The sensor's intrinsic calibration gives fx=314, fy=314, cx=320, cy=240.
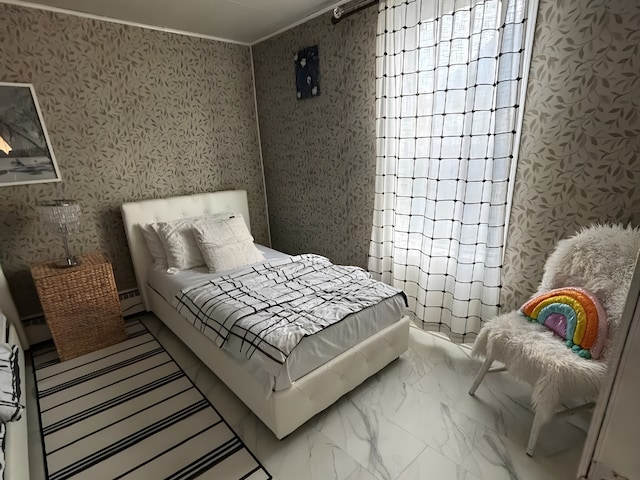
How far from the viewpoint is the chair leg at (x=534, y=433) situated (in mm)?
1387

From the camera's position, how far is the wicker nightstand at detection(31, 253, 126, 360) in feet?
6.90

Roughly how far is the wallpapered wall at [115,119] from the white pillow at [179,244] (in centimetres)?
47

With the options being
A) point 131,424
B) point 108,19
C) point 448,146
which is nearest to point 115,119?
point 108,19

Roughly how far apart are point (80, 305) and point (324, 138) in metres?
2.24

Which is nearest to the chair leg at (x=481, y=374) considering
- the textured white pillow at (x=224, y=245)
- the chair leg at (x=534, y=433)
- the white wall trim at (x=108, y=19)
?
the chair leg at (x=534, y=433)

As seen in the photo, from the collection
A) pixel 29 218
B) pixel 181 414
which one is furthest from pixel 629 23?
pixel 29 218

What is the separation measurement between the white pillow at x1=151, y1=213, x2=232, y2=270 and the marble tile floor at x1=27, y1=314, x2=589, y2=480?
0.88 metres

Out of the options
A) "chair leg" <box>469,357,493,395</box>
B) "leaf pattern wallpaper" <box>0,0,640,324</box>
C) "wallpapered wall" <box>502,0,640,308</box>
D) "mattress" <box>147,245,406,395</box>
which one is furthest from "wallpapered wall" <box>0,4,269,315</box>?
"chair leg" <box>469,357,493,395</box>

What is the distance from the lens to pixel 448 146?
1989mm

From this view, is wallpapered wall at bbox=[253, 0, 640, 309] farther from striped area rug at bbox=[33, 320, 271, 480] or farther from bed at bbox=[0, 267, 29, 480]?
bed at bbox=[0, 267, 29, 480]

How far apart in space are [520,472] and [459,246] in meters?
1.18

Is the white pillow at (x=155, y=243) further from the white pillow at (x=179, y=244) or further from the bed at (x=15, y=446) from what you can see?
the bed at (x=15, y=446)

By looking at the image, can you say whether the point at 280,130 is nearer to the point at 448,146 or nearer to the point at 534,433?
the point at 448,146

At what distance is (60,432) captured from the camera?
165 cm
